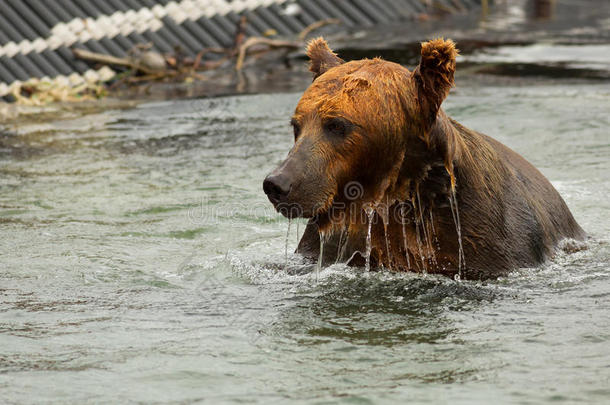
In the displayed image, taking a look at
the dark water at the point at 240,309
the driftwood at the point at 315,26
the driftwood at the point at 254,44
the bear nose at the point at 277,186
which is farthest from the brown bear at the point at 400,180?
the driftwood at the point at 315,26

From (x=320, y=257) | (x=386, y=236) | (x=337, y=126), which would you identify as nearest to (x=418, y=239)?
(x=386, y=236)

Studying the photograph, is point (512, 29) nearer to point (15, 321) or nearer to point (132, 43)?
point (132, 43)

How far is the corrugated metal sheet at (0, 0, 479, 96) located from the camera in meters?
11.6

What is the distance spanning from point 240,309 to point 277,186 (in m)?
0.84

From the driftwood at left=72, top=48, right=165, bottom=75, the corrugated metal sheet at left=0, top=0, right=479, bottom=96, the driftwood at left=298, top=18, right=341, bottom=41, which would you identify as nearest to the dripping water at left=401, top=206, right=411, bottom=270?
the corrugated metal sheet at left=0, top=0, right=479, bottom=96

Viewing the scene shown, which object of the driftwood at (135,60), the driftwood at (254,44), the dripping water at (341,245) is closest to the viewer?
the dripping water at (341,245)

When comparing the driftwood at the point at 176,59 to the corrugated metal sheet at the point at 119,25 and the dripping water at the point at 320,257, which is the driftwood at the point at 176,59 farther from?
the dripping water at the point at 320,257

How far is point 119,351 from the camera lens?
13.4 ft

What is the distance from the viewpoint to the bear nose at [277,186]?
402 centimetres

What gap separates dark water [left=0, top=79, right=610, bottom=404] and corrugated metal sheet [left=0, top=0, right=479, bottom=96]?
3998 mm

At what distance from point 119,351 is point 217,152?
14.8 feet

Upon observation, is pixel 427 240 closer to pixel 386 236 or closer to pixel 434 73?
pixel 386 236

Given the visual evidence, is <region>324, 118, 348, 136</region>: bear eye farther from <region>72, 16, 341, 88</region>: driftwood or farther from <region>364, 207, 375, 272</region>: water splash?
<region>72, 16, 341, 88</region>: driftwood

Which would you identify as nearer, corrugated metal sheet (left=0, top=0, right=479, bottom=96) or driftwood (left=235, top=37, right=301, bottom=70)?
corrugated metal sheet (left=0, top=0, right=479, bottom=96)
